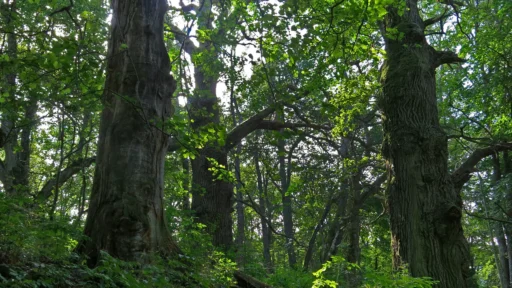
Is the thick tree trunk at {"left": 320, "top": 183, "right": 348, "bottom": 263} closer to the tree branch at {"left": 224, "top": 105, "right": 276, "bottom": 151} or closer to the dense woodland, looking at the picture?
the dense woodland

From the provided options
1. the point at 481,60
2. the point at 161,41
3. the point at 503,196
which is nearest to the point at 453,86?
the point at 481,60

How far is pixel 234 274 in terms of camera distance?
223 inches

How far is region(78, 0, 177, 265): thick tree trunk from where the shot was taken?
4.79 meters

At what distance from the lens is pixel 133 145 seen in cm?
515

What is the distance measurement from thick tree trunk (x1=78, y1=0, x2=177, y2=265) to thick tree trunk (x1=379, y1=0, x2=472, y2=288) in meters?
3.63

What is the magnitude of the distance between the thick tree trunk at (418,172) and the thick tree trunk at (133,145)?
11.9 feet

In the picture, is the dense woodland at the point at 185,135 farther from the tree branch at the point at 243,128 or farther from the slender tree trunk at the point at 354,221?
the slender tree trunk at the point at 354,221

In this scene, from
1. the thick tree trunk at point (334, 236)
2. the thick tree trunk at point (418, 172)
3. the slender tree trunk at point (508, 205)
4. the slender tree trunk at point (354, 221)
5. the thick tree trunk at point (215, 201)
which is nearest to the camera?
the thick tree trunk at point (418, 172)

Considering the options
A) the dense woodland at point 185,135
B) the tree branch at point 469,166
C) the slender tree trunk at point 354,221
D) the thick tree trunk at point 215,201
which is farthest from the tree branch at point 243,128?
the tree branch at point 469,166

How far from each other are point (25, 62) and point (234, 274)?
11.6ft

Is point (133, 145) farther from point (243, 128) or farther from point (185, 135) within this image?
point (243, 128)

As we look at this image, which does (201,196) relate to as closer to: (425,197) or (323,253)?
(323,253)

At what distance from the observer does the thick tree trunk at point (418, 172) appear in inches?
254

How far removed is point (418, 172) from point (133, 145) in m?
4.43
